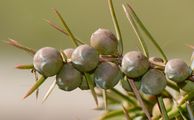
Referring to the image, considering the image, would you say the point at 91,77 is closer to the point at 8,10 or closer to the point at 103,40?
the point at 103,40

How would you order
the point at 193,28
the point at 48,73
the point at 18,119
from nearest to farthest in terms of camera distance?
the point at 48,73
the point at 18,119
the point at 193,28

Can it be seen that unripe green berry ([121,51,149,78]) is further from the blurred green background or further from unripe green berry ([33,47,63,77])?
the blurred green background

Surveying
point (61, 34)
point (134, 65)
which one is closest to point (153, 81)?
point (134, 65)

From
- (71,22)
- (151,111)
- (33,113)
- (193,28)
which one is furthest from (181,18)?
(151,111)

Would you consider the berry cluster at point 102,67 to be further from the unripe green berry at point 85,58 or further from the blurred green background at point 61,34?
the blurred green background at point 61,34

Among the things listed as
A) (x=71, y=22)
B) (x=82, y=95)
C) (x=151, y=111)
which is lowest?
(x=82, y=95)

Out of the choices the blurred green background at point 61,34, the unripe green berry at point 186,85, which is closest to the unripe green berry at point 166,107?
the unripe green berry at point 186,85

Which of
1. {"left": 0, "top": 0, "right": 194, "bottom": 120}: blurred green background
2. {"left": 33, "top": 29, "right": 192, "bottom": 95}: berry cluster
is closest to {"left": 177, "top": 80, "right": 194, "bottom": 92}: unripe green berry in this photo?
{"left": 33, "top": 29, "right": 192, "bottom": 95}: berry cluster
